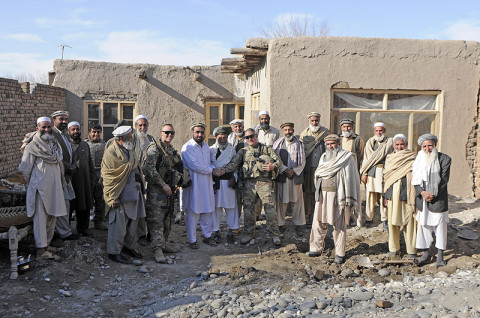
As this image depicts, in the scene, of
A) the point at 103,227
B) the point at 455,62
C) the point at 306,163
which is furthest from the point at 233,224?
the point at 455,62

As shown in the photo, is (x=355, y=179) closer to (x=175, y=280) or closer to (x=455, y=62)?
(x=175, y=280)

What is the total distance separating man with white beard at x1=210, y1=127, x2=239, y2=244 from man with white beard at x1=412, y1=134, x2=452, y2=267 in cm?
248

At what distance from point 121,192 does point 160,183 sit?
0.49 metres

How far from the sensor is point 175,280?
5.21m

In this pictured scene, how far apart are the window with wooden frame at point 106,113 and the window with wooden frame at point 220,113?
204 cm

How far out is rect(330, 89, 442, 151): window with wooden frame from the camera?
8289 millimetres

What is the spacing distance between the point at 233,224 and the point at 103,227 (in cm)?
195

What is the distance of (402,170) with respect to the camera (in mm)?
5820

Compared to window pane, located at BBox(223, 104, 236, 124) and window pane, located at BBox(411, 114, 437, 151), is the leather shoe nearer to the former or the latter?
window pane, located at BBox(411, 114, 437, 151)

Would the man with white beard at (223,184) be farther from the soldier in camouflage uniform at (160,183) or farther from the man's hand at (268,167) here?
the soldier in camouflage uniform at (160,183)

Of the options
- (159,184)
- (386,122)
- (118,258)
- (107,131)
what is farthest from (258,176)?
(107,131)

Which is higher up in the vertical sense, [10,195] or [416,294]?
[10,195]

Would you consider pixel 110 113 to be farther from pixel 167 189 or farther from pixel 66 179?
pixel 167 189

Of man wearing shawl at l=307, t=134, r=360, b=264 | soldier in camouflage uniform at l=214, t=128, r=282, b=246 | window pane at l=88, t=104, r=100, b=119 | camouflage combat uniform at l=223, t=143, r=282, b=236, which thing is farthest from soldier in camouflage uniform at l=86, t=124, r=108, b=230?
window pane at l=88, t=104, r=100, b=119
